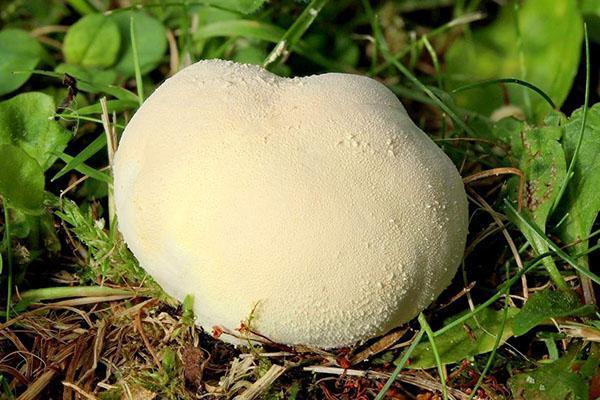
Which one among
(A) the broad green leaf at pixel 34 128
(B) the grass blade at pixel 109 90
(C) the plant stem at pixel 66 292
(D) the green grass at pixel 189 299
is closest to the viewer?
(D) the green grass at pixel 189 299

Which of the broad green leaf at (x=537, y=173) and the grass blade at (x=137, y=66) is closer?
the broad green leaf at (x=537, y=173)

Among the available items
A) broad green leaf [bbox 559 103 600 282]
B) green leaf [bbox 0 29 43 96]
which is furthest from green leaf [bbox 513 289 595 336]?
green leaf [bbox 0 29 43 96]

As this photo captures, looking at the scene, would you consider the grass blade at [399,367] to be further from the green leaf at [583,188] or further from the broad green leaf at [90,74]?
the broad green leaf at [90,74]

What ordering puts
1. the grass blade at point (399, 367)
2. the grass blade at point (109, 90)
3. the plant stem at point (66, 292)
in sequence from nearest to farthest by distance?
the grass blade at point (399, 367)
the plant stem at point (66, 292)
the grass blade at point (109, 90)

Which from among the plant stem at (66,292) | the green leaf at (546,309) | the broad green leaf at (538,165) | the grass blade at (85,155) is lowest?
the plant stem at (66,292)

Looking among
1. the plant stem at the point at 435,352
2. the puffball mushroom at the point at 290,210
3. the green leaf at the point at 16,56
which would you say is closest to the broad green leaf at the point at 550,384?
the plant stem at the point at 435,352

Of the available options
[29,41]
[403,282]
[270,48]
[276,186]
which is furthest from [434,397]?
[29,41]

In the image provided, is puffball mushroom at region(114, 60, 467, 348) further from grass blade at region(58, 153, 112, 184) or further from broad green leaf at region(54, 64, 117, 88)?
broad green leaf at region(54, 64, 117, 88)

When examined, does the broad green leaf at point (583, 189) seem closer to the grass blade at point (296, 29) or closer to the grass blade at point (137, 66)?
the grass blade at point (296, 29)

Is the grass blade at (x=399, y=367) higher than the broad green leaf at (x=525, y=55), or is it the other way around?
the broad green leaf at (x=525, y=55)
